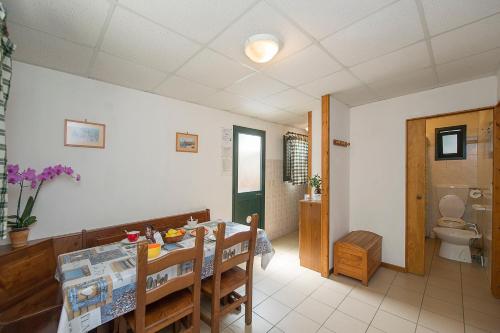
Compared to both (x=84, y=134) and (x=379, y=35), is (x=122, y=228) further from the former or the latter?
(x=379, y=35)

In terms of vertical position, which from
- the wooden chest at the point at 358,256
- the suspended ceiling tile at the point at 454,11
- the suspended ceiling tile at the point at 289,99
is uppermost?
the suspended ceiling tile at the point at 454,11

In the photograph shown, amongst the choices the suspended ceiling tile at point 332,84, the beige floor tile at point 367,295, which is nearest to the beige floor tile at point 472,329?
the beige floor tile at point 367,295

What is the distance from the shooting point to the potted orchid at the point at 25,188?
1.55 m

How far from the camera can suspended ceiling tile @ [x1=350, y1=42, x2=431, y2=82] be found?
1635mm

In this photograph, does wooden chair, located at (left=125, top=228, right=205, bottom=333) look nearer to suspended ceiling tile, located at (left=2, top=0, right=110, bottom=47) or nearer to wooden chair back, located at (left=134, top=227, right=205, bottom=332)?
wooden chair back, located at (left=134, top=227, right=205, bottom=332)

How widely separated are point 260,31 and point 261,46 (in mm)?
87

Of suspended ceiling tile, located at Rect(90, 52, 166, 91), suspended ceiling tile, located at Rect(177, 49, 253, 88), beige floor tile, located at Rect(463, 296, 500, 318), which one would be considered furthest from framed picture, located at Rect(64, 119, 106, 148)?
beige floor tile, located at Rect(463, 296, 500, 318)

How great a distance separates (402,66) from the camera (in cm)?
188

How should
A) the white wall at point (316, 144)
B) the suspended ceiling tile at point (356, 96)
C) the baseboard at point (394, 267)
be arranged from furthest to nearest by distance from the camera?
the white wall at point (316, 144) → the baseboard at point (394, 267) → the suspended ceiling tile at point (356, 96)

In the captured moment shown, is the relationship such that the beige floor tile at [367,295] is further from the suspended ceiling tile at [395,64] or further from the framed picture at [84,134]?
the framed picture at [84,134]

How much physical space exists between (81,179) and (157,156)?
29.6 inches

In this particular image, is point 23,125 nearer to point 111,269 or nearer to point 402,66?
point 111,269

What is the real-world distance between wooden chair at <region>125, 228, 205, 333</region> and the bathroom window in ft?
14.6

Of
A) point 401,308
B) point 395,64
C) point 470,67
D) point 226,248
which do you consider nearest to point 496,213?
point 401,308
